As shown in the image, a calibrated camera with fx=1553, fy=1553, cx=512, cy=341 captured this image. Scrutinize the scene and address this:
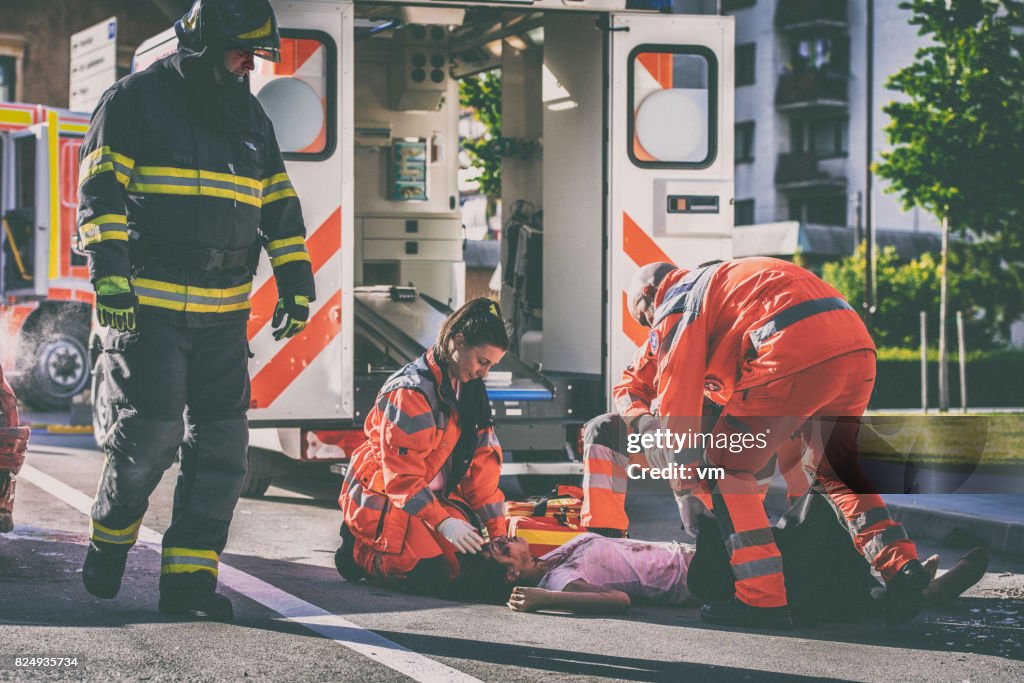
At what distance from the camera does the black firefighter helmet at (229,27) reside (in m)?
5.22

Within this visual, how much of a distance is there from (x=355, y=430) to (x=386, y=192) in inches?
119

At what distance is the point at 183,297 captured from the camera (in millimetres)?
5238

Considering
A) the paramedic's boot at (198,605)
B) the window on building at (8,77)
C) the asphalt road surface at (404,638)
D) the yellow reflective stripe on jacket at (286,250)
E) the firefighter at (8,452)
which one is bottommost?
the asphalt road surface at (404,638)

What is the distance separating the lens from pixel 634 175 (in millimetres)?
8203

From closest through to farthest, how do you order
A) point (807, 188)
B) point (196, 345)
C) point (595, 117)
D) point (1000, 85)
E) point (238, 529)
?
point (196, 345) → point (238, 529) → point (595, 117) → point (1000, 85) → point (807, 188)

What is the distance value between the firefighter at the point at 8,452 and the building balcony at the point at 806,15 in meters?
43.5

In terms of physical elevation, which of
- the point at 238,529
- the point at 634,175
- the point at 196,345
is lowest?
the point at 238,529

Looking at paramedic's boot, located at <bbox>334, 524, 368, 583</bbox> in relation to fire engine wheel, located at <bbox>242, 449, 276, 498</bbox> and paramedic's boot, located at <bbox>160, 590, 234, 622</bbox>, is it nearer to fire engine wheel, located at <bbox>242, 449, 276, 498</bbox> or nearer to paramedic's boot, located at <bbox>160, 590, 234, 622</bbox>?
paramedic's boot, located at <bbox>160, 590, 234, 622</bbox>

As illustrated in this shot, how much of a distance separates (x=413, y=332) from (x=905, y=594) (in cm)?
494

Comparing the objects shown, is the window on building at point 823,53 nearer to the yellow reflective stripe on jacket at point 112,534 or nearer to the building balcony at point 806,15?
the building balcony at point 806,15

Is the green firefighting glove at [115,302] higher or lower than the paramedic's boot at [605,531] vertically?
higher

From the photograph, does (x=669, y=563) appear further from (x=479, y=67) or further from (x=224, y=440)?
(x=479, y=67)

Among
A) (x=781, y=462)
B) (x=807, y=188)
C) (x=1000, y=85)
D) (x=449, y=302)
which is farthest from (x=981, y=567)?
(x=807, y=188)

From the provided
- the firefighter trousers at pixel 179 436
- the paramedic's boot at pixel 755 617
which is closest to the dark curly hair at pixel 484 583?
the paramedic's boot at pixel 755 617
